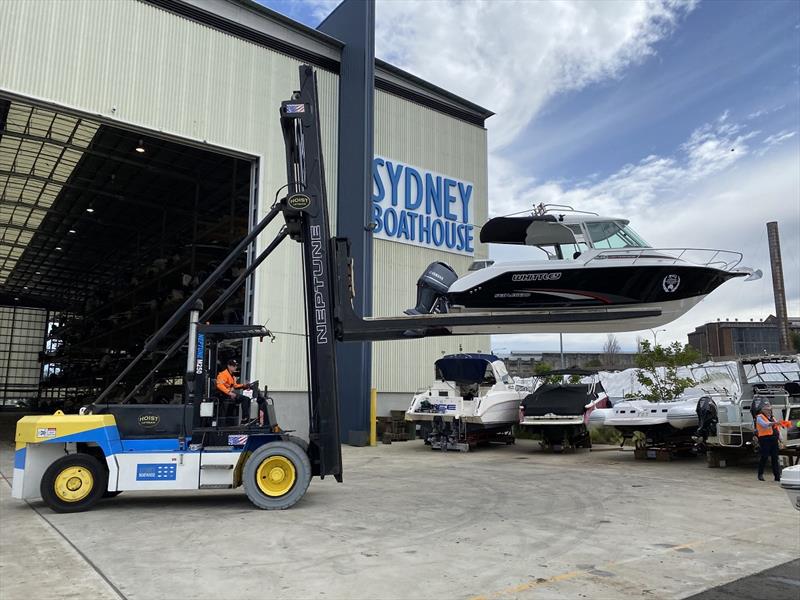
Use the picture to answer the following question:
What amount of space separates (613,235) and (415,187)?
1184 cm

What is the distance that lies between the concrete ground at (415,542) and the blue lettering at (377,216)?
32.3ft

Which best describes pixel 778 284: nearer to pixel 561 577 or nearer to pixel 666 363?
pixel 666 363

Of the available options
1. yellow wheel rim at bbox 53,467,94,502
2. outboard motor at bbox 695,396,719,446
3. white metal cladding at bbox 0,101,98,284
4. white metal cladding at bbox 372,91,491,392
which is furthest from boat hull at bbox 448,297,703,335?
white metal cladding at bbox 0,101,98,284

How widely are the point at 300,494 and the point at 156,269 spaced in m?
19.8

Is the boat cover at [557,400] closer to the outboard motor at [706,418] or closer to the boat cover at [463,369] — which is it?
the boat cover at [463,369]

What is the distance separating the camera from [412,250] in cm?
1923

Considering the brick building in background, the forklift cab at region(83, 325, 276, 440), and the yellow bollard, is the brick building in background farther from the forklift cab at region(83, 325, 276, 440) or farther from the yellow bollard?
the forklift cab at region(83, 325, 276, 440)

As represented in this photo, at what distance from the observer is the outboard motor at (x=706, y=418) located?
1151cm

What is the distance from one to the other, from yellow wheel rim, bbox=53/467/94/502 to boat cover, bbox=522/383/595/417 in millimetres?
9740

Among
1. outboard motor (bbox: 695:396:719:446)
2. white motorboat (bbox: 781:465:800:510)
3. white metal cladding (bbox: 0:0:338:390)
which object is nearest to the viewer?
white motorboat (bbox: 781:465:800:510)

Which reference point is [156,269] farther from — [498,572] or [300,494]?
[498,572]

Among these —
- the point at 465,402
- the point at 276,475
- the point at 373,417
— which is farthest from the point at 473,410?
the point at 276,475

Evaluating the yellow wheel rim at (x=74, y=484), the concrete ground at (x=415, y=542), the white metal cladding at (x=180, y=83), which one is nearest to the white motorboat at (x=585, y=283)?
the concrete ground at (x=415, y=542)

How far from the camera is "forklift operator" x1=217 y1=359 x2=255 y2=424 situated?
307 inches
